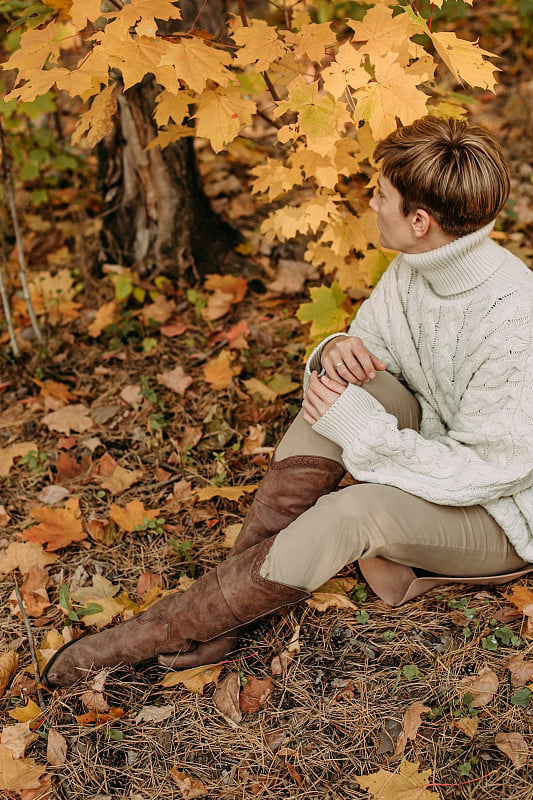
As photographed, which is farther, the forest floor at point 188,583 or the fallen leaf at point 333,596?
the fallen leaf at point 333,596

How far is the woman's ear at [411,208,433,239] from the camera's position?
6.27ft

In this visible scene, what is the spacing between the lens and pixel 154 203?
3.41 m

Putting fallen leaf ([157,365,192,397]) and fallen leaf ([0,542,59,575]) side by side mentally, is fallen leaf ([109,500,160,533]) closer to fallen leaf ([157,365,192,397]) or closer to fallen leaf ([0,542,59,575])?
fallen leaf ([0,542,59,575])

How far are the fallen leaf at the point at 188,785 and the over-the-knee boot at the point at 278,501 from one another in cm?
30

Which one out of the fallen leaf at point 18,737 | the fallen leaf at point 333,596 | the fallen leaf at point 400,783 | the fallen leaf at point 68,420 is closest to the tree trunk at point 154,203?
the fallen leaf at point 68,420

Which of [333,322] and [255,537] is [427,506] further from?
[333,322]

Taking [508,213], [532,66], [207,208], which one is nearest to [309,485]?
[207,208]

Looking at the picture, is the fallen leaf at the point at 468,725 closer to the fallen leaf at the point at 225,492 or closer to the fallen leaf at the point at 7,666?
the fallen leaf at the point at 225,492

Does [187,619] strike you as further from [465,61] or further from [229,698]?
[465,61]

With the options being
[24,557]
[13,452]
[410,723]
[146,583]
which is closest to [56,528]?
[24,557]

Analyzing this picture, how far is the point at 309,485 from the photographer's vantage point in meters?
2.09

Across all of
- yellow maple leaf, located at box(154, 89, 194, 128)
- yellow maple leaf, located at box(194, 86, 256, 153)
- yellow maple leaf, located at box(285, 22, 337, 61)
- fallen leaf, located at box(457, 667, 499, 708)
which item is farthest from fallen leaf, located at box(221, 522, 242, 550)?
yellow maple leaf, located at box(285, 22, 337, 61)

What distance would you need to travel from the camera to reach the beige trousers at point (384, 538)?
188 centimetres

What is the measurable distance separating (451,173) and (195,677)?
154 centimetres
